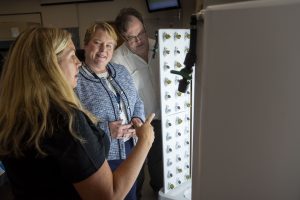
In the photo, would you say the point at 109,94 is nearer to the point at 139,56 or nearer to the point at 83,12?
the point at 139,56

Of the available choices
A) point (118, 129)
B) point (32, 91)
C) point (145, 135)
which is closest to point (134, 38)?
point (118, 129)

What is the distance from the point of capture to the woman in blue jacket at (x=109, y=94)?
4.50 ft

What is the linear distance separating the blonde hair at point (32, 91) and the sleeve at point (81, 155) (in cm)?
3

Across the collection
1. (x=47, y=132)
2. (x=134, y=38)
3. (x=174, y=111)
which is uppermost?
(x=134, y=38)

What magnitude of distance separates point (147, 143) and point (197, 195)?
0.38 metres

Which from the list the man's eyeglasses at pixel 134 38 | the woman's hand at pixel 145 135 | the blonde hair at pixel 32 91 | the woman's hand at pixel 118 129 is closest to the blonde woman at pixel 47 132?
the blonde hair at pixel 32 91

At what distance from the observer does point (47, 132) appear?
0.70 meters

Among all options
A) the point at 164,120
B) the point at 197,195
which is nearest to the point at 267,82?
→ the point at 197,195

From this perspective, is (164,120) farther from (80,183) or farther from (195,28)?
(195,28)

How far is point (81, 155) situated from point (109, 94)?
0.73 metres

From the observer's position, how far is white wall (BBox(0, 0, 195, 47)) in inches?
150

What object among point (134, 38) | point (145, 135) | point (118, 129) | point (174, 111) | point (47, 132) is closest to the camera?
point (47, 132)

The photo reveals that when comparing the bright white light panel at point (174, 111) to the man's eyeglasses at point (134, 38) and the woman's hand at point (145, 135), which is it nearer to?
the man's eyeglasses at point (134, 38)

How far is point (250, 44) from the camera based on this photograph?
46 cm
